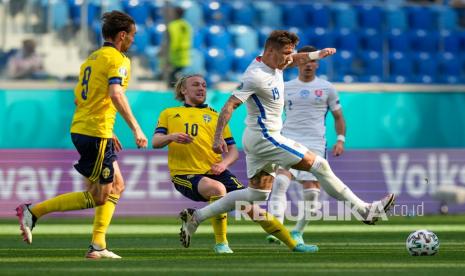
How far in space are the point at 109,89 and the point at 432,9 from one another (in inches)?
594

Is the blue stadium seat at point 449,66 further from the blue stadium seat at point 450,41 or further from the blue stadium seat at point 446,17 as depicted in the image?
the blue stadium seat at point 446,17

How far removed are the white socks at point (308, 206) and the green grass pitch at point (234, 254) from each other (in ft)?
0.94

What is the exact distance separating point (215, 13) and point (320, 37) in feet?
6.94

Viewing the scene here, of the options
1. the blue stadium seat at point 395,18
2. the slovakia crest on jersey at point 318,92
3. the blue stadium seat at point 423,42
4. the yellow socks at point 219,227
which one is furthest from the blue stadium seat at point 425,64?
the yellow socks at point 219,227

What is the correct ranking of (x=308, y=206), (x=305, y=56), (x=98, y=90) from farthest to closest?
(x=308, y=206), (x=305, y=56), (x=98, y=90)

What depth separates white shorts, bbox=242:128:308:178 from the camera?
9188 millimetres

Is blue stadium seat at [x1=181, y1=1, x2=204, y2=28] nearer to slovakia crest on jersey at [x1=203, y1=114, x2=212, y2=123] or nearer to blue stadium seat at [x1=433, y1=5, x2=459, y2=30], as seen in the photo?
blue stadium seat at [x1=433, y1=5, x2=459, y2=30]

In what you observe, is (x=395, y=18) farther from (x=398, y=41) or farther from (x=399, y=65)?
(x=399, y=65)

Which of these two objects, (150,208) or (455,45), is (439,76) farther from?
(150,208)

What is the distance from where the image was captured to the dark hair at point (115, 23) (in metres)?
8.84

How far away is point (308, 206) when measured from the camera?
11359 millimetres

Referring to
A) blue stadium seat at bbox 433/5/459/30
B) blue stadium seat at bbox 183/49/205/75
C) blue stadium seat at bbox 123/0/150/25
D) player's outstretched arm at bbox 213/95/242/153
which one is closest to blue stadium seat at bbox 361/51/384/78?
blue stadium seat at bbox 433/5/459/30

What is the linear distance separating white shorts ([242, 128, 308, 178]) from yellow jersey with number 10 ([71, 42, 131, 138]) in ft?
3.99

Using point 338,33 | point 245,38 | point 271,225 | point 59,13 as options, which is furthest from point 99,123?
point 338,33
